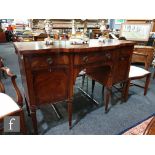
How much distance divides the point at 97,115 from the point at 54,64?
0.95 metres

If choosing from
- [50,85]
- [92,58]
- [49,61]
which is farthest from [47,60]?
[92,58]

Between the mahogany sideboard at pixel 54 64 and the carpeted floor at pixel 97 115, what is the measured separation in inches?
14.3

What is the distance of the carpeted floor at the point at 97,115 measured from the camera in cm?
167

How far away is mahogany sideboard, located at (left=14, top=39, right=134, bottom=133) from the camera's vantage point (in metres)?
1.23

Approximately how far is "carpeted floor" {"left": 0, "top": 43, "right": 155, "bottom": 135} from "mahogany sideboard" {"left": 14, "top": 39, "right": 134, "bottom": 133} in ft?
1.19

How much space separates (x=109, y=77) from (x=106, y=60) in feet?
0.84

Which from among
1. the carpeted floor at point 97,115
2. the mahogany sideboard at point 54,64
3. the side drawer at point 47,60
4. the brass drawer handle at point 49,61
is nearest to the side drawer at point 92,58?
the mahogany sideboard at point 54,64

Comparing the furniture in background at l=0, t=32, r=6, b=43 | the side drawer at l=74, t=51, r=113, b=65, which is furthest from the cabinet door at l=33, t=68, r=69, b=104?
the furniture in background at l=0, t=32, r=6, b=43

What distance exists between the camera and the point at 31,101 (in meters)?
1.36

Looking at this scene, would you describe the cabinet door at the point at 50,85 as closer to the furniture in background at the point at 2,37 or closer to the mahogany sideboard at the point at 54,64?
the mahogany sideboard at the point at 54,64

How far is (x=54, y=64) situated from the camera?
1.31 m

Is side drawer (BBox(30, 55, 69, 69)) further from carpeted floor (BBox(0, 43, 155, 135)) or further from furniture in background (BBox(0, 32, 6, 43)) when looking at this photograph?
furniture in background (BBox(0, 32, 6, 43))
